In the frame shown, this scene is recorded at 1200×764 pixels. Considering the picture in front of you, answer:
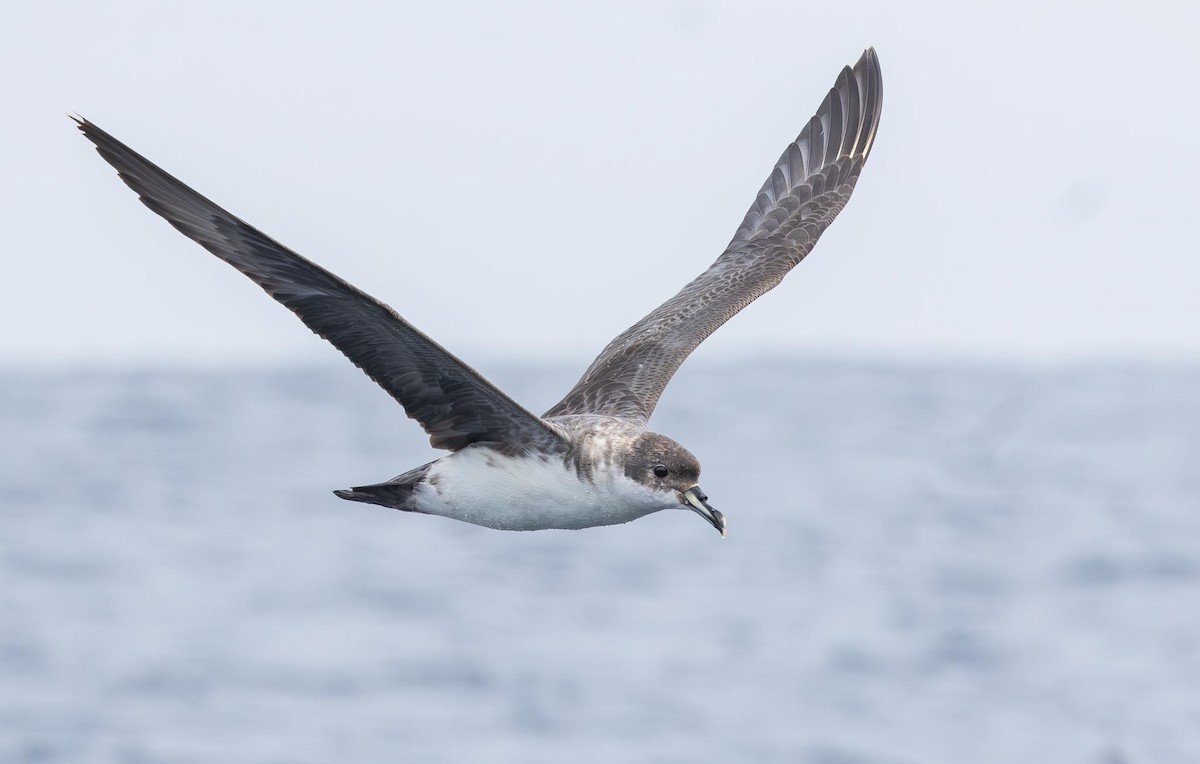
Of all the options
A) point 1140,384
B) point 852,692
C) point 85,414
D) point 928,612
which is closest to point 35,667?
point 852,692

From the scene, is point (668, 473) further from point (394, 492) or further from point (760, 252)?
point (760, 252)

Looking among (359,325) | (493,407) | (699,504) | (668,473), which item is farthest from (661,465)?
(359,325)

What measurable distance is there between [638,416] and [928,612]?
24.3 metres

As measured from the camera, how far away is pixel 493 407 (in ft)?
35.1

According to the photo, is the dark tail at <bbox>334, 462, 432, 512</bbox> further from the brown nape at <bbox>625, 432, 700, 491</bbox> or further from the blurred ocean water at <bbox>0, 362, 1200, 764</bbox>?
the blurred ocean water at <bbox>0, 362, 1200, 764</bbox>

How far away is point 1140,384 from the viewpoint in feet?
261

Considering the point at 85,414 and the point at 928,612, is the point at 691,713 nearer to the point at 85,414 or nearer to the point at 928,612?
the point at 928,612

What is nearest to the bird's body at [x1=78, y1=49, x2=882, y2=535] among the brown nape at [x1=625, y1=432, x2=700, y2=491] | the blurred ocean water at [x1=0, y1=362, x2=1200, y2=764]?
the brown nape at [x1=625, y1=432, x2=700, y2=491]

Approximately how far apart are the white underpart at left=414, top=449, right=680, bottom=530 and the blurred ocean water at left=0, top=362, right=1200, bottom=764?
14.9m

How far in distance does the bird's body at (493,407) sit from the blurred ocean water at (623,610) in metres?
13.3

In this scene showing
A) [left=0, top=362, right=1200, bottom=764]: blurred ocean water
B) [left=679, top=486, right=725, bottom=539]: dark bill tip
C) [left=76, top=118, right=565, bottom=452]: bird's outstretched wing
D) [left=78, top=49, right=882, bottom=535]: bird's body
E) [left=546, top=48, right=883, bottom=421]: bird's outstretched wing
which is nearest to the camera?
[left=76, top=118, right=565, bottom=452]: bird's outstretched wing

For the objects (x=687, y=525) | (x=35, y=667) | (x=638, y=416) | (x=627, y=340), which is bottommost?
(x=638, y=416)

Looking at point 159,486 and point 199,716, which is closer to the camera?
point 199,716

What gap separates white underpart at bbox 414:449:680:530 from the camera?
35.3 feet
